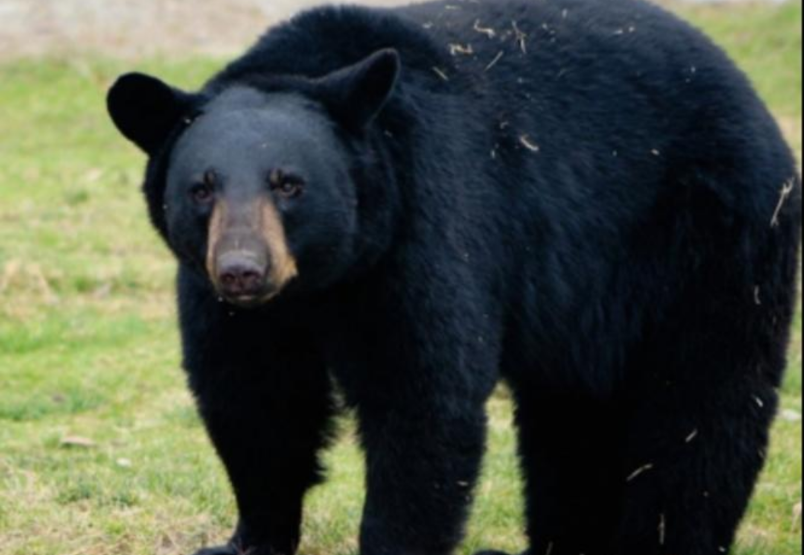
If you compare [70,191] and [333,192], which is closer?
[333,192]

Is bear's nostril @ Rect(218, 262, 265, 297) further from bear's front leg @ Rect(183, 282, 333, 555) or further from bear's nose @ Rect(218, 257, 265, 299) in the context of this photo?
bear's front leg @ Rect(183, 282, 333, 555)

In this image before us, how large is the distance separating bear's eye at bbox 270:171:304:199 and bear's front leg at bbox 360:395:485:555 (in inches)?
28.1

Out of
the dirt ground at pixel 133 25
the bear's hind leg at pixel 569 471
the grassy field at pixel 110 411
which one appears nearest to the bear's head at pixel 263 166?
the grassy field at pixel 110 411

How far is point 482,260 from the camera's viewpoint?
5961 millimetres

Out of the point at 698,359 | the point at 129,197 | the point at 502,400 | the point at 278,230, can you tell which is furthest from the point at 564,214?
the point at 129,197

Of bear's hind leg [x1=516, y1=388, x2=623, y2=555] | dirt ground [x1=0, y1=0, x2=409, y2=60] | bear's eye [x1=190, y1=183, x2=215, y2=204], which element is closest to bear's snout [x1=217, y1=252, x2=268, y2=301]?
bear's eye [x1=190, y1=183, x2=215, y2=204]

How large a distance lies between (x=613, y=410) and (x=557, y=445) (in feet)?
0.92

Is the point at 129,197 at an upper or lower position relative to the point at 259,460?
lower

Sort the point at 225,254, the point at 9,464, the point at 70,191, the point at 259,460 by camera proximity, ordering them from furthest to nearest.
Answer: the point at 70,191 → the point at 9,464 → the point at 259,460 → the point at 225,254

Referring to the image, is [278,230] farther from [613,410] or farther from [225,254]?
[613,410]

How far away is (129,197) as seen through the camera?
49.4 feet

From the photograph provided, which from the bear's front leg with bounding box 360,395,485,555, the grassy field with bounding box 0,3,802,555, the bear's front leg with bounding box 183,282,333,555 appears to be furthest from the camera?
the grassy field with bounding box 0,3,802,555

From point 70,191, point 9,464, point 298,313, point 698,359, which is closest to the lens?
point 298,313

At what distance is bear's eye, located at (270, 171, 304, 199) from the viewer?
553 cm
